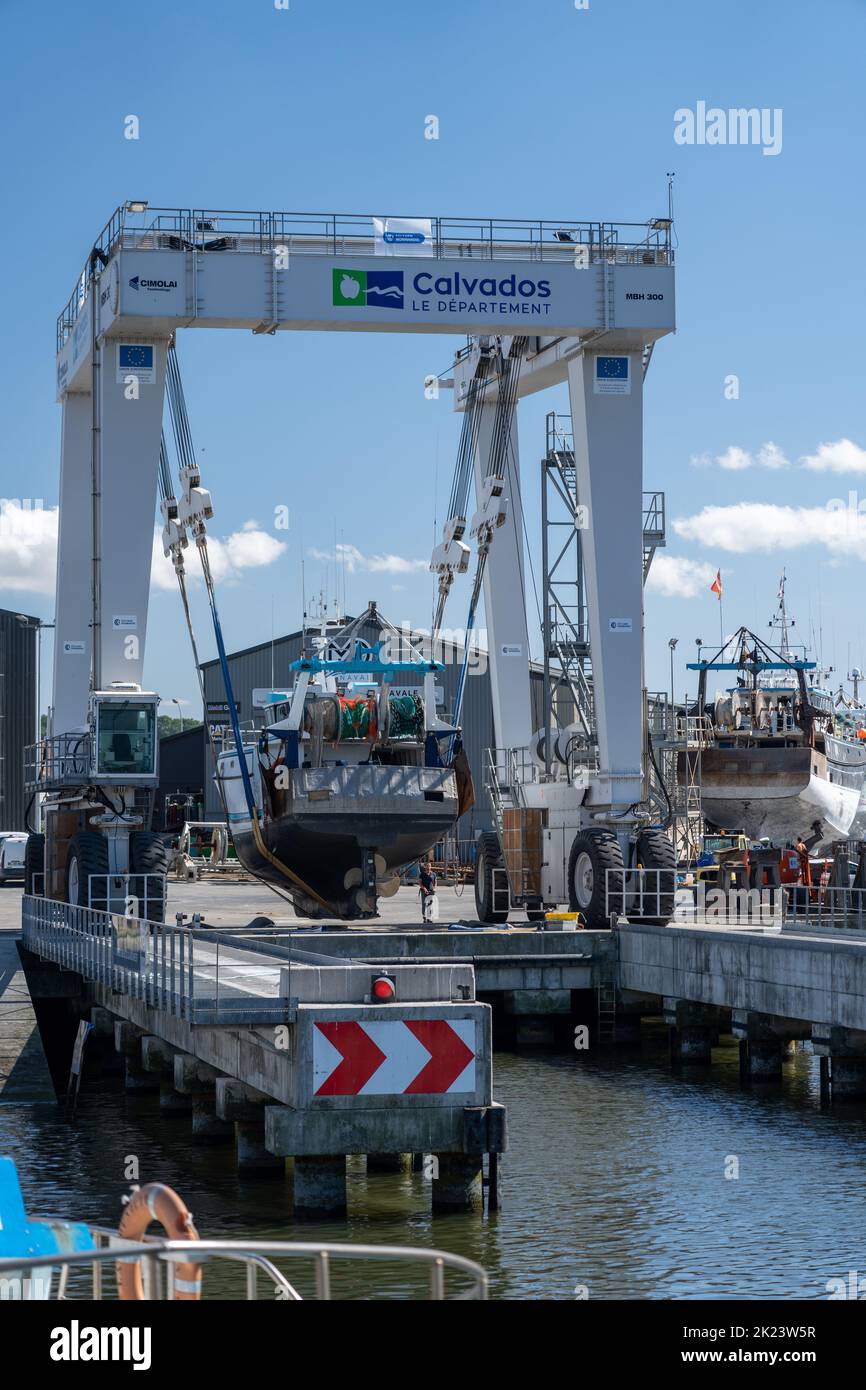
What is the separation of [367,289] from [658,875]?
10.6 m

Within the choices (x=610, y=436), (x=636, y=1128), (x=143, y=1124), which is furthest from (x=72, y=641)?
(x=636, y=1128)

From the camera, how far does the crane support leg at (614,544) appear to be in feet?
103

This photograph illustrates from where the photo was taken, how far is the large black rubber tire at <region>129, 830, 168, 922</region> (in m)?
27.0

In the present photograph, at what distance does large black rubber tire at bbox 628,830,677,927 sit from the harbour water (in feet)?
15.3

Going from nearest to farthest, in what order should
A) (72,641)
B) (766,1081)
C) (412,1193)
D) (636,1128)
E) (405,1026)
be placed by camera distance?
(405,1026) < (412,1193) < (636,1128) < (766,1081) < (72,641)

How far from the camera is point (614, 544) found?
31531mm

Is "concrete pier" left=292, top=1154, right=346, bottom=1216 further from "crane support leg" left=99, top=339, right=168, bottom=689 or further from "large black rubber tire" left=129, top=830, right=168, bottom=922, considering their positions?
"crane support leg" left=99, top=339, right=168, bottom=689

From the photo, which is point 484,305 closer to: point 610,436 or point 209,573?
point 610,436

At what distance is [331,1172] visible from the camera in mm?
15227

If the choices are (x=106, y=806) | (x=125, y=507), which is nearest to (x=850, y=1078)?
(x=106, y=806)

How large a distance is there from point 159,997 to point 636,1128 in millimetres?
5996

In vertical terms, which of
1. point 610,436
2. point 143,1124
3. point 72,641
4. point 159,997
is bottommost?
point 143,1124

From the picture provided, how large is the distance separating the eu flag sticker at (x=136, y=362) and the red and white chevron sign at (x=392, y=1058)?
1807 cm

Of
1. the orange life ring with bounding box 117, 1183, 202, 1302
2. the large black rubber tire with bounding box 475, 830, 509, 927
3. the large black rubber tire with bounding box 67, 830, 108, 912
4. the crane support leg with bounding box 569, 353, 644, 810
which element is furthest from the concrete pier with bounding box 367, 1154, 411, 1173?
the large black rubber tire with bounding box 475, 830, 509, 927
